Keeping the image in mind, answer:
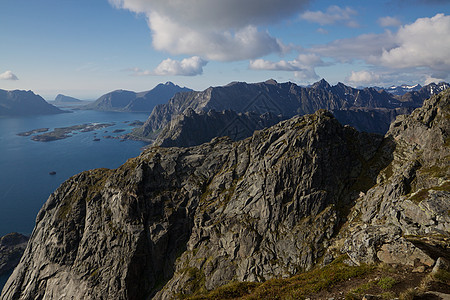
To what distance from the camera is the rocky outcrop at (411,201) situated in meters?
22.3

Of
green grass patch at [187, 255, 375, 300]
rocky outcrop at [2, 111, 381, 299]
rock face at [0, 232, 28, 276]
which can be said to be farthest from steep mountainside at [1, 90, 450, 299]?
rock face at [0, 232, 28, 276]

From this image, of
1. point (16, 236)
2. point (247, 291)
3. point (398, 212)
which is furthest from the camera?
point (16, 236)

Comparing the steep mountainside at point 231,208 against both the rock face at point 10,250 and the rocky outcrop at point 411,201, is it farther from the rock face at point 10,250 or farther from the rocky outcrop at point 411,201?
the rock face at point 10,250

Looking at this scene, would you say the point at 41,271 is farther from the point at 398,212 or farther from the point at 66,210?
the point at 398,212

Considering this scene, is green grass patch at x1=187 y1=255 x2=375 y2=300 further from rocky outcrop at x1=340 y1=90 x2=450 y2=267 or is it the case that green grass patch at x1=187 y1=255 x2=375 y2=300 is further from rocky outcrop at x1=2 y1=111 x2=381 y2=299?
rocky outcrop at x1=2 y1=111 x2=381 y2=299

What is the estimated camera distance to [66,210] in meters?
97.2

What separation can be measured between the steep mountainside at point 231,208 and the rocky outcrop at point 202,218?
1.16 feet

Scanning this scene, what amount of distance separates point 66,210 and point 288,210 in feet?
297

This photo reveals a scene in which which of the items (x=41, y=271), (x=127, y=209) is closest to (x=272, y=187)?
(x=127, y=209)

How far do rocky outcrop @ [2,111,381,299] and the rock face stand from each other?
6238cm

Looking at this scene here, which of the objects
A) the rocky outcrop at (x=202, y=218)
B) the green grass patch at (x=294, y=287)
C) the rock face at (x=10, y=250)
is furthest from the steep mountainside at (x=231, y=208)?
the rock face at (x=10, y=250)

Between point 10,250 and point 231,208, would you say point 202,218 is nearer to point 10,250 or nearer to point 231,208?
point 231,208

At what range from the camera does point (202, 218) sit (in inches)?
3214

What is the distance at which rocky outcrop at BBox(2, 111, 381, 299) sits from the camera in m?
69.9
